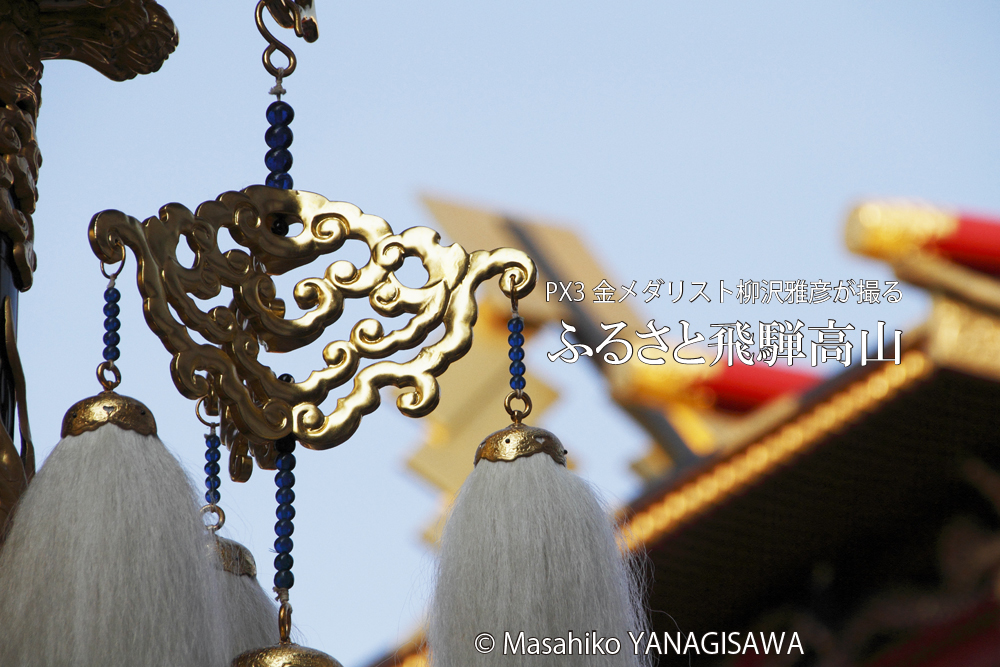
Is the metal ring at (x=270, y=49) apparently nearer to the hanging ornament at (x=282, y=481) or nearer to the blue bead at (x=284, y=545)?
the hanging ornament at (x=282, y=481)

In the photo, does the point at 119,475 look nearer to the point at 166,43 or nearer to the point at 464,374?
the point at 166,43

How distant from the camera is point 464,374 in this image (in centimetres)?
380

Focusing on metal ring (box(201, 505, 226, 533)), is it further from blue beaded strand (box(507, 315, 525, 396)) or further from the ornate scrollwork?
blue beaded strand (box(507, 315, 525, 396))

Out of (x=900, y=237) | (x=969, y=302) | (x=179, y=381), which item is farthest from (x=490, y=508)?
(x=969, y=302)

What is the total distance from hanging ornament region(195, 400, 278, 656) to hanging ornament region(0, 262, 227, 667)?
0.09 m

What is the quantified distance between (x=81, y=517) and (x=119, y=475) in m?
0.04

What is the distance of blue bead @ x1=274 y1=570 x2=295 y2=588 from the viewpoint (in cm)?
94

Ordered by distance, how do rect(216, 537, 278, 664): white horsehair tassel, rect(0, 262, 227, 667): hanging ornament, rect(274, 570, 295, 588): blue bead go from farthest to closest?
rect(216, 537, 278, 664): white horsehair tassel < rect(274, 570, 295, 588): blue bead < rect(0, 262, 227, 667): hanging ornament

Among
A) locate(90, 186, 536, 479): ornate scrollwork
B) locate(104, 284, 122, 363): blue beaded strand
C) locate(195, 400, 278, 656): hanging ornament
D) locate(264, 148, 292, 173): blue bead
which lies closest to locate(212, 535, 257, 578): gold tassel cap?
locate(195, 400, 278, 656): hanging ornament

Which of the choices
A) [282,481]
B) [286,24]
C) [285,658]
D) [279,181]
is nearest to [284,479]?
[282,481]

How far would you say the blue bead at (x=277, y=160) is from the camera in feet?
3.56

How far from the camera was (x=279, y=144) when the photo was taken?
1095 millimetres

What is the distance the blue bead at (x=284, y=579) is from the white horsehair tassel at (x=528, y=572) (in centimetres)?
12

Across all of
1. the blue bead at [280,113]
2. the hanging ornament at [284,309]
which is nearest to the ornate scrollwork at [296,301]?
the hanging ornament at [284,309]
